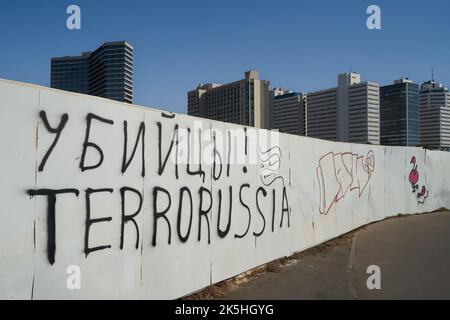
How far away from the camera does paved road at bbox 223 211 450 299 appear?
4.94m

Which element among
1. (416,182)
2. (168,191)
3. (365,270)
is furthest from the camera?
(416,182)

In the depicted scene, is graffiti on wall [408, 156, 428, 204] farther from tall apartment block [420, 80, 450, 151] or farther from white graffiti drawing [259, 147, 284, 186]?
tall apartment block [420, 80, 450, 151]

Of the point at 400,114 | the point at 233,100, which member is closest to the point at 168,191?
the point at 233,100

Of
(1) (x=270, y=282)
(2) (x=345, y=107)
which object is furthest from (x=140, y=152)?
(2) (x=345, y=107)

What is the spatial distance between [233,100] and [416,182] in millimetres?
79330

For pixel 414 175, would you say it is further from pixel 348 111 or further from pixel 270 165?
pixel 348 111

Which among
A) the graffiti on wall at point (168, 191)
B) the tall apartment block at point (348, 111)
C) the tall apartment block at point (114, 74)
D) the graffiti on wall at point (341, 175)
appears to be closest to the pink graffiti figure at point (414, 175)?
the graffiti on wall at point (341, 175)

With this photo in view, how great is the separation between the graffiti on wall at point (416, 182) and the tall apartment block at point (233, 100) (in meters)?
74.4

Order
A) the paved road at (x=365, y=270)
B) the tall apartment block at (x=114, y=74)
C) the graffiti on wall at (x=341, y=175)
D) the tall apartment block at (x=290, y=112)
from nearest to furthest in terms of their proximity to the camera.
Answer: the paved road at (x=365, y=270)
the graffiti on wall at (x=341, y=175)
the tall apartment block at (x=114, y=74)
the tall apartment block at (x=290, y=112)

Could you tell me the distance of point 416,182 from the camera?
42.1 ft

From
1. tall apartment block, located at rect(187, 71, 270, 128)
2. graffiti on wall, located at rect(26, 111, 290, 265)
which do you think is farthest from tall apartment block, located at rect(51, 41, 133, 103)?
tall apartment block, located at rect(187, 71, 270, 128)

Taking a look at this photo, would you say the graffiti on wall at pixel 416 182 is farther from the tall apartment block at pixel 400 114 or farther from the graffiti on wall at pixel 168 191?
the tall apartment block at pixel 400 114

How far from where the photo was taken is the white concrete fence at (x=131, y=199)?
303 centimetres

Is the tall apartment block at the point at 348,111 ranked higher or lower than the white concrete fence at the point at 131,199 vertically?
higher
